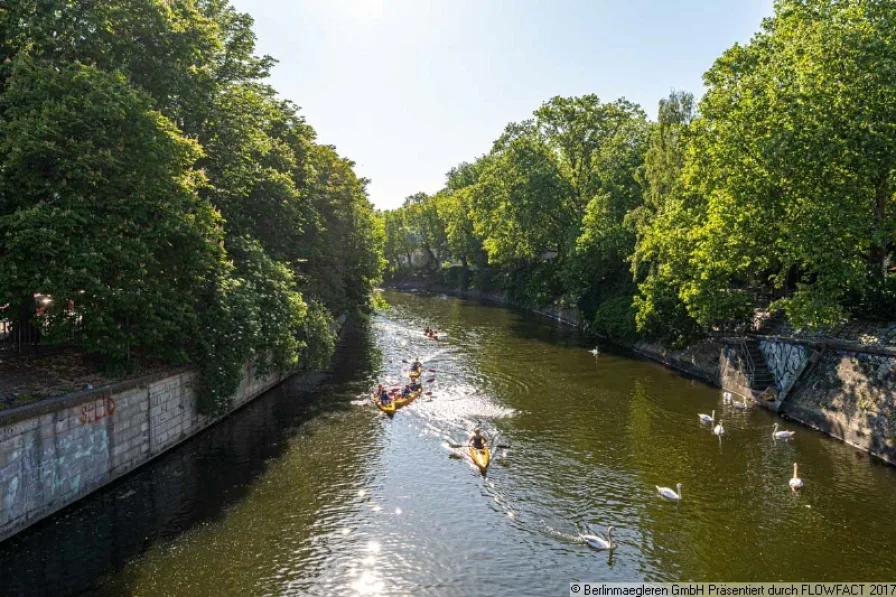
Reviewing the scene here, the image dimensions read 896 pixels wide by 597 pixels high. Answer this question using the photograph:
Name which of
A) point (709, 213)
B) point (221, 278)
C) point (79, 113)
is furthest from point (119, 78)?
point (709, 213)

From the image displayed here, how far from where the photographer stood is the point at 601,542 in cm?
1838

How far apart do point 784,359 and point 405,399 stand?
21240mm

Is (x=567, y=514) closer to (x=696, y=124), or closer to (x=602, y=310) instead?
(x=696, y=124)

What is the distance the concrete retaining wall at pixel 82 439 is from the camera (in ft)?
56.9

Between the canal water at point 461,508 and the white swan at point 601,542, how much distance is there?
0.21 meters

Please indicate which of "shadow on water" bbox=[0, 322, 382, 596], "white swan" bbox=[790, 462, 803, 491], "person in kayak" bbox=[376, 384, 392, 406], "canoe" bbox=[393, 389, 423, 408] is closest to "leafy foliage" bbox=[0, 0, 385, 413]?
"shadow on water" bbox=[0, 322, 382, 596]

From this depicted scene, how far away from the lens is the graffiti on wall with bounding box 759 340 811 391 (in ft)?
104

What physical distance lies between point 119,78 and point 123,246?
5931 millimetres

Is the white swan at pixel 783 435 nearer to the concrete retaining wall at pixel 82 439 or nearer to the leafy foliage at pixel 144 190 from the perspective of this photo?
the leafy foliage at pixel 144 190

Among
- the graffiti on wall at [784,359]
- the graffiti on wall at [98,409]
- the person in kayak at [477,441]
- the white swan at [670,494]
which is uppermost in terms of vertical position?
the graffiti on wall at [784,359]

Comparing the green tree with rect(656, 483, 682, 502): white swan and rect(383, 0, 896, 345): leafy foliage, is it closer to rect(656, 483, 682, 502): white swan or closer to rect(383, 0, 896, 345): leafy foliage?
rect(656, 483, 682, 502): white swan

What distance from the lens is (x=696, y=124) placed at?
3700cm

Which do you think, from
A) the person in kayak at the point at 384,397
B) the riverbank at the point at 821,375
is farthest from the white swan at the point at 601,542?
the person in kayak at the point at 384,397

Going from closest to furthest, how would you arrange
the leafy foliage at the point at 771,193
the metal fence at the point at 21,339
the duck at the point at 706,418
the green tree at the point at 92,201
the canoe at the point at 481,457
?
1. the green tree at the point at 92,201
2. the metal fence at the point at 21,339
3. the canoe at the point at 481,457
4. the leafy foliage at the point at 771,193
5. the duck at the point at 706,418
